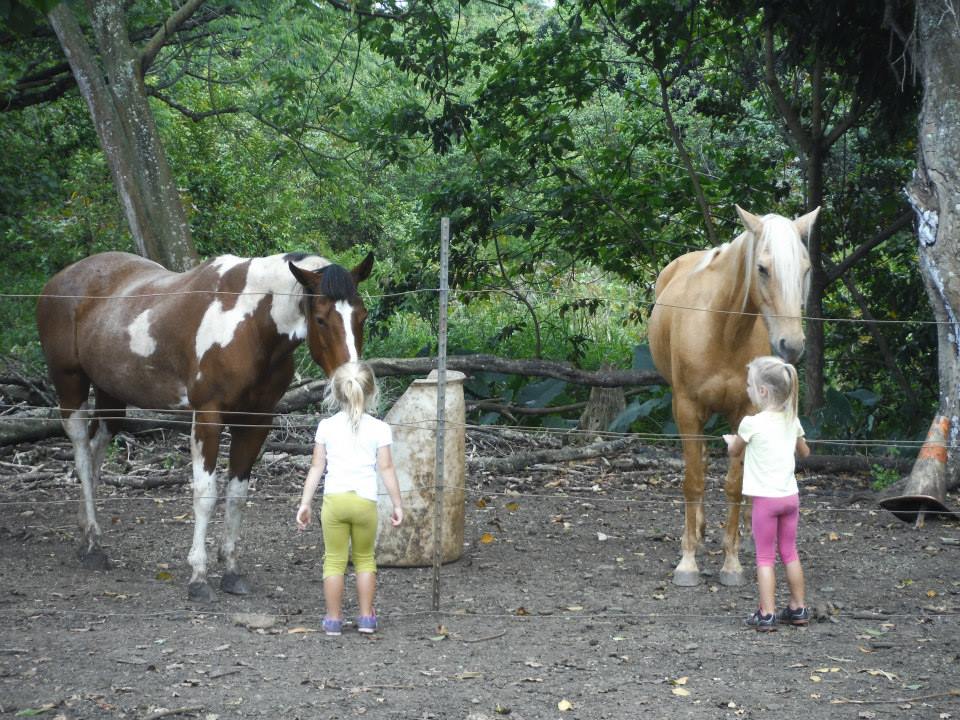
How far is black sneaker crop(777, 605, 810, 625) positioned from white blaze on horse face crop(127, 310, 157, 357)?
11.7 ft

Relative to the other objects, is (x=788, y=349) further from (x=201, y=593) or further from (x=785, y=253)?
(x=201, y=593)

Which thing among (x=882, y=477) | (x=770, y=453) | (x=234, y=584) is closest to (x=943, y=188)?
(x=882, y=477)

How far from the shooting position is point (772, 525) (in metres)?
4.89

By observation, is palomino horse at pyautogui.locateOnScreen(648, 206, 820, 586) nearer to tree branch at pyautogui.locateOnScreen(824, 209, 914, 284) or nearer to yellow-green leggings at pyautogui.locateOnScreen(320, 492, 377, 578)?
yellow-green leggings at pyautogui.locateOnScreen(320, 492, 377, 578)

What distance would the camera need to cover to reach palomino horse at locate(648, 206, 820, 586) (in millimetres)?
5312

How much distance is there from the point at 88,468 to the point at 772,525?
4028 millimetres

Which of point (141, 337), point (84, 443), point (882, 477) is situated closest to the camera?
point (141, 337)

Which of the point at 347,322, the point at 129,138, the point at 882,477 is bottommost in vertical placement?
the point at 882,477

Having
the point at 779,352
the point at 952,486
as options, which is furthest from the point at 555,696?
the point at 952,486

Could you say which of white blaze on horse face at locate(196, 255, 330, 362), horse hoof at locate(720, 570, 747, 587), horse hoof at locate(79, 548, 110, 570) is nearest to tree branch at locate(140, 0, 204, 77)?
white blaze on horse face at locate(196, 255, 330, 362)

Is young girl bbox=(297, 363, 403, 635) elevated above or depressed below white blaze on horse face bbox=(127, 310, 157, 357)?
below

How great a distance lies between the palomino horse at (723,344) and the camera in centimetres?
531

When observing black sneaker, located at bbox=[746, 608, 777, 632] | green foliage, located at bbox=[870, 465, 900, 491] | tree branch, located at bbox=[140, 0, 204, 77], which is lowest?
black sneaker, located at bbox=[746, 608, 777, 632]

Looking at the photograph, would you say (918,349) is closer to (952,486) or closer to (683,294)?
(952,486)
